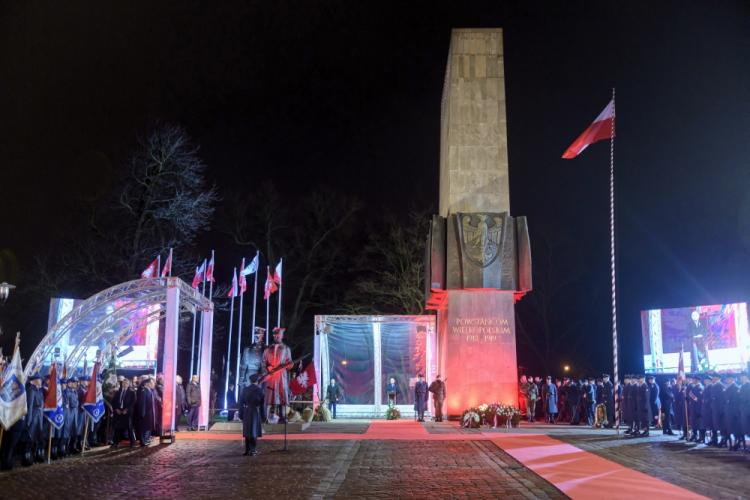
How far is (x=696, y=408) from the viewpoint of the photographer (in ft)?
57.4

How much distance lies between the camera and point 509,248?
25.0 metres

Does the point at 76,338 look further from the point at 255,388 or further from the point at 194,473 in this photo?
the point at 194,473

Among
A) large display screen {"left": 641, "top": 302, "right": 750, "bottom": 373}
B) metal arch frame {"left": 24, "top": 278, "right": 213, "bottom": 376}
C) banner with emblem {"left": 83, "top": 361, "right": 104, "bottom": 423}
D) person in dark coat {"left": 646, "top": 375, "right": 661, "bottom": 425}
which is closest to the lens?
banner with emblem {"left": 83, "top": 361, "right": 104, "bottom": 423}

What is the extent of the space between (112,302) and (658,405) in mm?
16512

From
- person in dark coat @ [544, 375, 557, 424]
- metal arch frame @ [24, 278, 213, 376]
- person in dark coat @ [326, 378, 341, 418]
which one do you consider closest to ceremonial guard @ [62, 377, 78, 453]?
metal arch frame @ [24, 278, 213, 376]

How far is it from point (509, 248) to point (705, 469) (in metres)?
13.4

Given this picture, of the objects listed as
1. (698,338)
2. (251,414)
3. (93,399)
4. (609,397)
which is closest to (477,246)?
(609,397)

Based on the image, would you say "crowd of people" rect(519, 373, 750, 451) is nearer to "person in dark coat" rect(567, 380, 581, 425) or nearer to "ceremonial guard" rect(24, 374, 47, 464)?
"person in dark coat" rect(567, 380, 581, 425)


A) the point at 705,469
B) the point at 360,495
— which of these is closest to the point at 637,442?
the point at 705,469

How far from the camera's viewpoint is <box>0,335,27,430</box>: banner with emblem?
12672 millimetres

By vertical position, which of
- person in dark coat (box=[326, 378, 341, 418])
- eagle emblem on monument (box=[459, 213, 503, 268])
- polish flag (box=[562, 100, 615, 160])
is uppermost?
polish flag (box=[562, 100, 615, 160])

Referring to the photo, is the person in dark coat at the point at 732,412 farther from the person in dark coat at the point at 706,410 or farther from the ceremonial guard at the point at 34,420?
the ceremonial guard at the point at 34,420

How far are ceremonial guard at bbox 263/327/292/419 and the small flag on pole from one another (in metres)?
4.27

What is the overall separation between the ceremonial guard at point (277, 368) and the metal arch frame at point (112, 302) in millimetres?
3308
